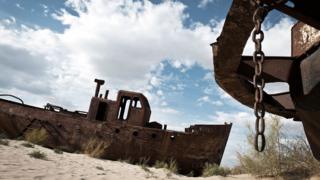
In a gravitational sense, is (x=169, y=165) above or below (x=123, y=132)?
below


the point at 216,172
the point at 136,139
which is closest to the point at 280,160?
the point at 216,172

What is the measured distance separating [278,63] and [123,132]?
1067 cm

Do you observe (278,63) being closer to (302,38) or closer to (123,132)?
(302,38)

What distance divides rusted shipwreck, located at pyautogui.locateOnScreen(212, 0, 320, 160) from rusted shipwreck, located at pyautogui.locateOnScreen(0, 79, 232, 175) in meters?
8.80

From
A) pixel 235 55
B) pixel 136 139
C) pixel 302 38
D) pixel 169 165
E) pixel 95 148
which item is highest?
pixel 302 38

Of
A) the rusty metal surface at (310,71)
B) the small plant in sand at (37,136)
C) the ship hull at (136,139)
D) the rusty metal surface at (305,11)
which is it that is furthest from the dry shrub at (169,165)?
the rusty metal surface at (305,11)

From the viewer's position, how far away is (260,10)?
2.11 m

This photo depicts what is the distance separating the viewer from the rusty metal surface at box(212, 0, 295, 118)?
245 centimetres

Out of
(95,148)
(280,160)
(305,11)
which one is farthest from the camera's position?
(95,148)

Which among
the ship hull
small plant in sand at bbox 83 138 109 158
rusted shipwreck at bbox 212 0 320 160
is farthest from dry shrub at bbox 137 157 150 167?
rusted shipwreck at bbox 212 0 320 160

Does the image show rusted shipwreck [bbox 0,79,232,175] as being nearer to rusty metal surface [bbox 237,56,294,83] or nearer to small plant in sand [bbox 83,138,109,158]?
small plant in sand [bbox 83,138,109,158]

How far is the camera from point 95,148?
13.2m

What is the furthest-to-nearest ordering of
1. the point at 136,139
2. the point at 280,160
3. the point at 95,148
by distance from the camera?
1. the point at 95,148
2. the point at 136,139
3. the point at 280,160

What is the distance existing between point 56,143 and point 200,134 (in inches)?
276
